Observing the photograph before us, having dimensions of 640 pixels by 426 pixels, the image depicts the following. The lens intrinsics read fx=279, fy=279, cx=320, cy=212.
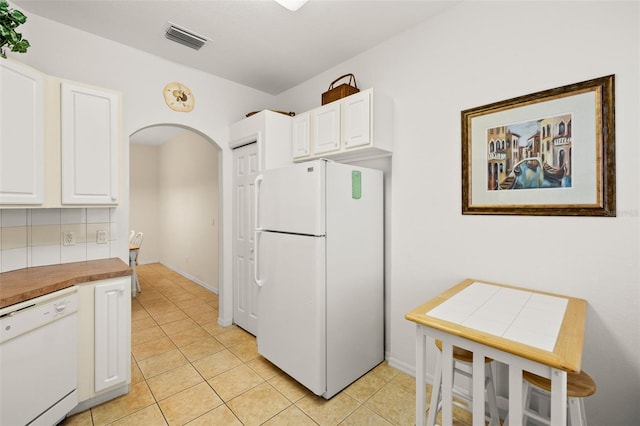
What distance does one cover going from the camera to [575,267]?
1.63 meters

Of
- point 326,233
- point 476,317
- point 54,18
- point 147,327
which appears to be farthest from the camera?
point 147,327

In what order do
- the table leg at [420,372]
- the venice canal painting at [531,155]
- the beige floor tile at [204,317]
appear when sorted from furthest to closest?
the beige floor tile at [204,317] → the venice canal painting at [531,155] → the table leg at [420,372]

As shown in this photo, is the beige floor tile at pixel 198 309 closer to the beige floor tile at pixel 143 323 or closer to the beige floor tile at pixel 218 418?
the beige floor tile at pixel 143 323

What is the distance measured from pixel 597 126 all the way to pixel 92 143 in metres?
3.27

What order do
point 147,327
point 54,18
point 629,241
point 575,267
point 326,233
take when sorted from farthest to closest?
point 147,327 → point 54,18 → point 326,233 → point 575,267 → point 629,241

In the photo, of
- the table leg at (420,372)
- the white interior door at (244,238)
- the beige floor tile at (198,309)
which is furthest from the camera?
the beige floor tile at (198,309)

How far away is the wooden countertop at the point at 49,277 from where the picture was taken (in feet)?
A: 4.99

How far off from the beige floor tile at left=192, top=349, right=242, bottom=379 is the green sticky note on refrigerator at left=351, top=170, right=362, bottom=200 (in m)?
1.84

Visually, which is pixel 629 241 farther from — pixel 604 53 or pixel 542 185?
pixel 604 53

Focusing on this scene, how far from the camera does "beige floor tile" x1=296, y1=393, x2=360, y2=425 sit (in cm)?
186

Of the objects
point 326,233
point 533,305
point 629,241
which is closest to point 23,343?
point 326,233

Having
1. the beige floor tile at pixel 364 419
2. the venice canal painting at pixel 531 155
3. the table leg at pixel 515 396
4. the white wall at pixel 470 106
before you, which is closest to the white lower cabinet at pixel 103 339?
the white wall at pixel 470 106

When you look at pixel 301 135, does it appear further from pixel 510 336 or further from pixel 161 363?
pixel 161 363

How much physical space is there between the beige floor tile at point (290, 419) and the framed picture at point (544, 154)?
71.9 inches
